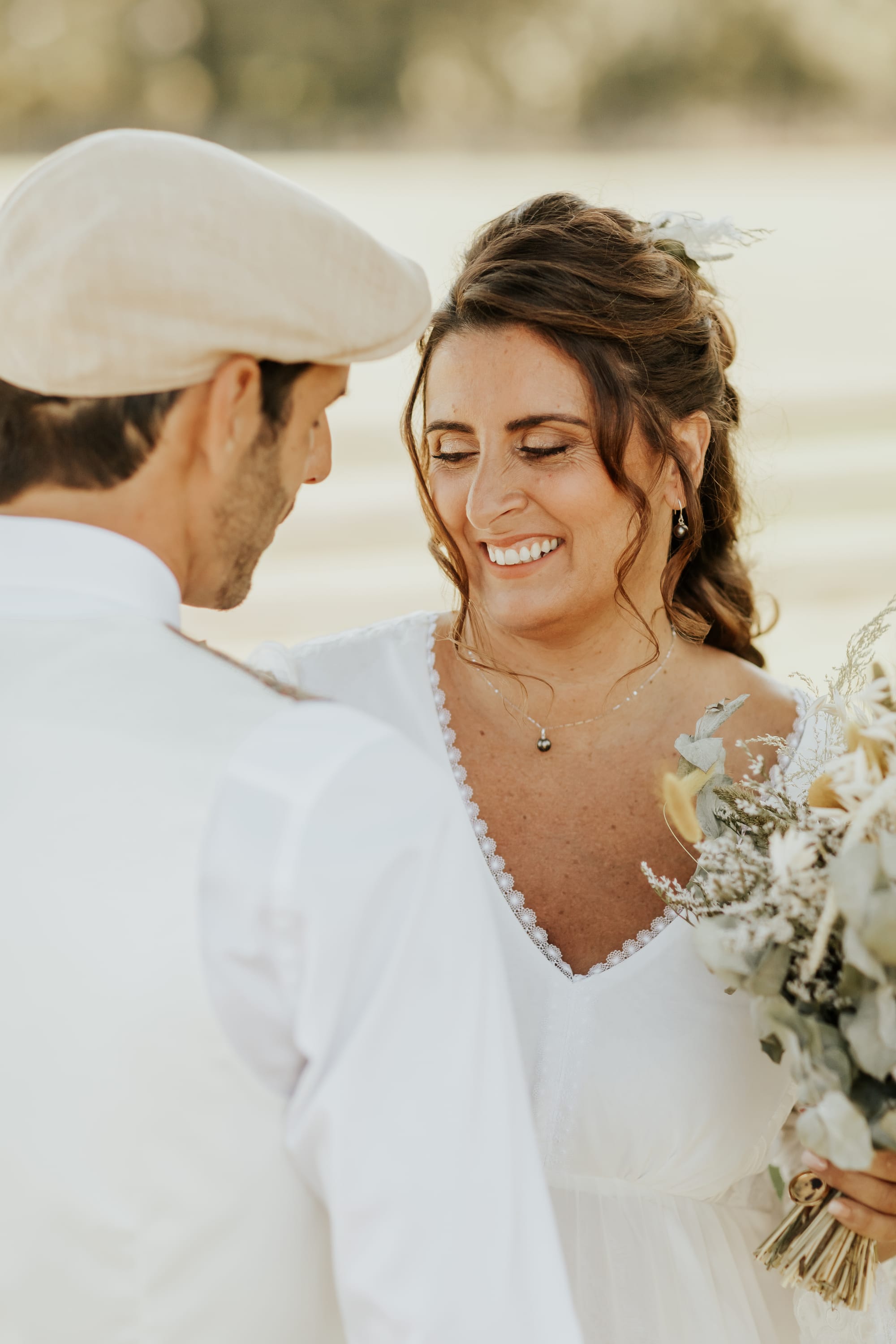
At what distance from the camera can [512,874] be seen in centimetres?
206

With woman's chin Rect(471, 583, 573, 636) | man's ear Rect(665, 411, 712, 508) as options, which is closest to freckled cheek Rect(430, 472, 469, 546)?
woman's chin Rect(471, 583, 573, 636)

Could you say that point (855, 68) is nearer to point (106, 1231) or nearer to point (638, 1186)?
point (638, 1186)

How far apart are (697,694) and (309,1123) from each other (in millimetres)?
1405

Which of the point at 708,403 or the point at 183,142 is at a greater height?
the point at 183,142

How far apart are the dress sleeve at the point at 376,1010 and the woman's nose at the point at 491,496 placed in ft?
3.48

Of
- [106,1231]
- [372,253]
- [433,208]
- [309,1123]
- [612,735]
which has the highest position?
[372,253]

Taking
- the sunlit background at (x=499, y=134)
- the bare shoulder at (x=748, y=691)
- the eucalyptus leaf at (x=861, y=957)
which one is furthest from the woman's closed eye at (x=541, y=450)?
the sunlit background at (x=499, y=134)

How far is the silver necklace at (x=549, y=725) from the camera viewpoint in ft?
7.30

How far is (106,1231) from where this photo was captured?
1017 millimetres

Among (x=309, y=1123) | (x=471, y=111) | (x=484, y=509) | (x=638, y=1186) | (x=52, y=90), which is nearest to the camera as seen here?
(x=309, y=1123)

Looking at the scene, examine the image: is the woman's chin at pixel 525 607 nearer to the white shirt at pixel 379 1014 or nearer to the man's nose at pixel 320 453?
the man's nose at pixel 320 453

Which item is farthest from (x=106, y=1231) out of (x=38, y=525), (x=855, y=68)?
(x=855, y=68)

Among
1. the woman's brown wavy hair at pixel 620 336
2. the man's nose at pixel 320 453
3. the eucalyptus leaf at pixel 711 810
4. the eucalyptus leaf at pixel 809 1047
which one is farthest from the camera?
the woman's brown wavy hair at pixel 620 336

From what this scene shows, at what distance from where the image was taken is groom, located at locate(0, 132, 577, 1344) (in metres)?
0.98
